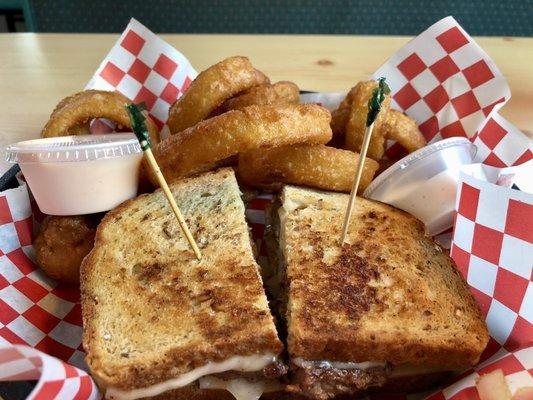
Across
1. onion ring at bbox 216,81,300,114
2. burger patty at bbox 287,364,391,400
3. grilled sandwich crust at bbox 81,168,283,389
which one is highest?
onion ring at bbox 216,81,300,114

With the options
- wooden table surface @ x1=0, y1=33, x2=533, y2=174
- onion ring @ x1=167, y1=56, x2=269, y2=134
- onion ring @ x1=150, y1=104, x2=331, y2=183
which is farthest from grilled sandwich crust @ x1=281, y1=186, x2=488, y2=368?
wooden table surface @ x1=0, y1=33, x2=533, y2=174

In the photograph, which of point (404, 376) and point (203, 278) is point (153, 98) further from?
point (404, 376)

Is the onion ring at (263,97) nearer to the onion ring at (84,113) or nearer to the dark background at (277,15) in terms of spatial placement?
the onion ring at (84,113)

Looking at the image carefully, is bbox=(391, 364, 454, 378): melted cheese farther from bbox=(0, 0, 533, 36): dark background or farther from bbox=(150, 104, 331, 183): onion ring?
→ bbox=(0, 0, 533, 36): dark background

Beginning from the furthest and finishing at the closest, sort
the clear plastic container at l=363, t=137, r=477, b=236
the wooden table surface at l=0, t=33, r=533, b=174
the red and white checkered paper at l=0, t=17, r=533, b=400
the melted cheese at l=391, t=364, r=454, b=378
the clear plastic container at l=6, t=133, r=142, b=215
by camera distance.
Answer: the wooden table surface at l=0, t=33, r=533, b=174
the clear plastic container at l=363, t=137, r=477, b=236
the clear plastic container at l=6, t=133, r=142, b=215
the melted cheese at l=391, t=364, r=454, b=378
the red and white checkered paper at l=0, t=17, r=533, b=400

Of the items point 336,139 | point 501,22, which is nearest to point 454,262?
point 336,139

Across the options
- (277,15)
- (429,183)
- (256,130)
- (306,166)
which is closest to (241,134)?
(256,130)

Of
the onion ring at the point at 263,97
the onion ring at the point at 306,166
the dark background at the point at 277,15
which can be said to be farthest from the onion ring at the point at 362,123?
the dark background at the point at 277,15
